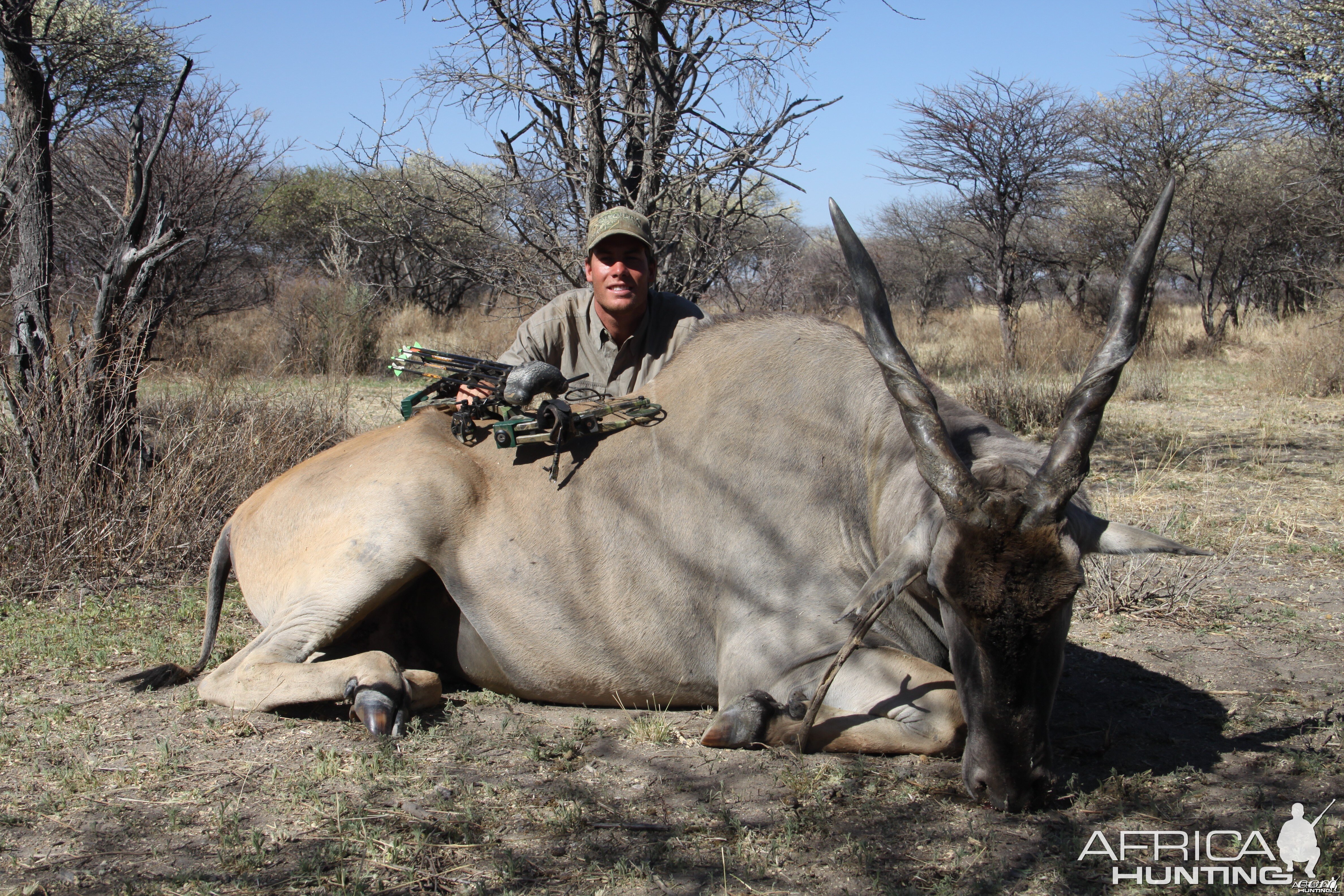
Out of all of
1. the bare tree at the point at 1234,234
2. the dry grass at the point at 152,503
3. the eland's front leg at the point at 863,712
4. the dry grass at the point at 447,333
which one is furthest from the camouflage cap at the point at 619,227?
the bare tree at the point at 1234,234

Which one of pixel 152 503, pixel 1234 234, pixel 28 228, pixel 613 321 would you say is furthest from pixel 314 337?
pixel 1234 234

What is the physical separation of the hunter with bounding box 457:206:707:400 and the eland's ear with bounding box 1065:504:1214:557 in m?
1.95

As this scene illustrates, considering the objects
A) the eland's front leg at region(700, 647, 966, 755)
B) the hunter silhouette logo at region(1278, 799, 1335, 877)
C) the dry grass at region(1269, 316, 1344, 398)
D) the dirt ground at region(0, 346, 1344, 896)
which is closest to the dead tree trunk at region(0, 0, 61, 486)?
the dirt ground at region(0, 346, 1344, 896)

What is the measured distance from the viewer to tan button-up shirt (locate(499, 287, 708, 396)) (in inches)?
191

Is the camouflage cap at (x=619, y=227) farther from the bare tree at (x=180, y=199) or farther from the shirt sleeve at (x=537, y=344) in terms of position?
the bare tree at (x=180, y=199)

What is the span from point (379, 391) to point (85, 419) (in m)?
6.48

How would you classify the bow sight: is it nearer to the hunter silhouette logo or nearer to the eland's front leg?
the eland's front leg

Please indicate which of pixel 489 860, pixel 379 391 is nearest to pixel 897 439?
pixel 489 860

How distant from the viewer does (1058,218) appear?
877 inches

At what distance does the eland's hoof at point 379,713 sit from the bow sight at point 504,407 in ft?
3.24

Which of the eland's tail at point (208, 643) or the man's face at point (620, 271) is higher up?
the man's face at point (620, 271)
